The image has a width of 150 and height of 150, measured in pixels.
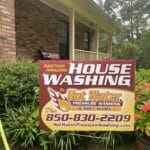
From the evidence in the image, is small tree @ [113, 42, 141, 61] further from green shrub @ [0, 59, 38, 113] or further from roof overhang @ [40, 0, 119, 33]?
green shrub @ [0, 59, 38, 113]

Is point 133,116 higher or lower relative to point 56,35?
lower

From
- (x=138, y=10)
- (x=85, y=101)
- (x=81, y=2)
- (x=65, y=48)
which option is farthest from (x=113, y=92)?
(x=138, y=10)

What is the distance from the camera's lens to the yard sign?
4348 mm

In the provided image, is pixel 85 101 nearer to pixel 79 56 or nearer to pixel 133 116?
pixel 133 116

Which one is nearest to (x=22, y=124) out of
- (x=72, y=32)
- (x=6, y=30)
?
(x=6, y=30)

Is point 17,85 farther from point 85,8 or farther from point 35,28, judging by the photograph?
point 85,8

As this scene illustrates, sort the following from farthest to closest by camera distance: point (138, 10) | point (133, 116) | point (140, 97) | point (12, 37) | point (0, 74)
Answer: point (138, 10)
point (12, 37)
point (0, 74)
point (140, 97)
point (133, 116)

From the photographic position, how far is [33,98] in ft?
19.2

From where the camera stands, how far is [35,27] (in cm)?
1286

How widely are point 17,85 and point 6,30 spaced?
2.75 metres

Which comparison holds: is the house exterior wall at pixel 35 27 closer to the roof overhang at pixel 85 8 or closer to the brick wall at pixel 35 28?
the brick wall at pixel 35 28

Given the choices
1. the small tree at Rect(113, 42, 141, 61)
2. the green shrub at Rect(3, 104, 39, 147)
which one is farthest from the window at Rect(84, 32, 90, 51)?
the green shrub at Rect(3, 104, 39, 147)

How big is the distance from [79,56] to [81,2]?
9.31ft

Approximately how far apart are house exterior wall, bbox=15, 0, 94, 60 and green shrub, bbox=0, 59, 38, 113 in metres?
5.29
